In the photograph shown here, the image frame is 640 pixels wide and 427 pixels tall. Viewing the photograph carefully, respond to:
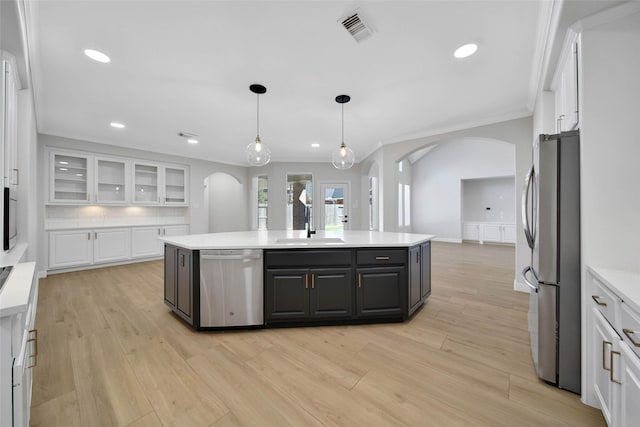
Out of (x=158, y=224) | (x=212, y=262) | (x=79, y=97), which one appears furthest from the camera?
(x=158, y=224)

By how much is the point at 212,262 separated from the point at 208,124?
9.19 feet

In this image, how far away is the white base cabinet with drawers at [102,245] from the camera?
4367mm

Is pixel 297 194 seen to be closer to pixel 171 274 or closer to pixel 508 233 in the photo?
pixel 171 274

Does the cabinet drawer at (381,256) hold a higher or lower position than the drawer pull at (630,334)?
higher

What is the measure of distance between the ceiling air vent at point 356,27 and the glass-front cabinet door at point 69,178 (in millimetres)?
5547

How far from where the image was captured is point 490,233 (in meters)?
8.12

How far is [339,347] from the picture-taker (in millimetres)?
2062

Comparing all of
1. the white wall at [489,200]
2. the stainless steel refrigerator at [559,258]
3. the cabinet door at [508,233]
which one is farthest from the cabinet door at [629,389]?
the white wall at [489,200]

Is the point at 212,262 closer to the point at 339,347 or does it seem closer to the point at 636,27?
the point at 339,347

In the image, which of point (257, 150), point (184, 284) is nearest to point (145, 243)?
point (184, 284)

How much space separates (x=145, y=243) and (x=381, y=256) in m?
5.34

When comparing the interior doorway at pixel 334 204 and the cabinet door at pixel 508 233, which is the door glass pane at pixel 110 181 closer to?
the interior doorway at pixel 334 204

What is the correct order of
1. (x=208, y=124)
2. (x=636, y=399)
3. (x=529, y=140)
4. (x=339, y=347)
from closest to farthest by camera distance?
(x=636, y=399), (x=339, y=347), (x=529, y=140), (x=208, y=124)

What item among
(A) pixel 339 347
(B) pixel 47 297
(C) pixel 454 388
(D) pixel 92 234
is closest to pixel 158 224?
(D) pixel 92 234
